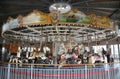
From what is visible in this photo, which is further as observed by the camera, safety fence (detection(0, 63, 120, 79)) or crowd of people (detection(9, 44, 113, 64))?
crowd of people (detection(9, 44, 113, 64))

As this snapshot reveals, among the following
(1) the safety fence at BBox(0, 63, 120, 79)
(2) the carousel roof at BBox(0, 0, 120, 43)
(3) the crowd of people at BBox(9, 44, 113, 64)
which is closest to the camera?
(1) the safety fence at BBox(0, 63, 120, 79)

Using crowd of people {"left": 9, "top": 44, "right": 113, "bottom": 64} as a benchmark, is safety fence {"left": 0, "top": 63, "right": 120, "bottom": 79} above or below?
below

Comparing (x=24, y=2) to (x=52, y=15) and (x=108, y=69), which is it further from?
(x=108, y=69)

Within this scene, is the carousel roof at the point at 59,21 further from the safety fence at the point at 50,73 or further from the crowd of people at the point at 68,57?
the safety fence at the point at 50,73

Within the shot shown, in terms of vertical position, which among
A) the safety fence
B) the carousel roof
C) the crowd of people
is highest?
the carousel roof

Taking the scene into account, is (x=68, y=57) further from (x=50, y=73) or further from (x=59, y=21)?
(x=59, y=21)

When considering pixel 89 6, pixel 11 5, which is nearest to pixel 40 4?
pixel 11 5

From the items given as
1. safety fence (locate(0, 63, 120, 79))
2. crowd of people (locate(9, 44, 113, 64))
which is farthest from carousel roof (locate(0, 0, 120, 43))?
safety fence (locate(0, 63, 120, 79))

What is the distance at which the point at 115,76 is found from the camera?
8.15m

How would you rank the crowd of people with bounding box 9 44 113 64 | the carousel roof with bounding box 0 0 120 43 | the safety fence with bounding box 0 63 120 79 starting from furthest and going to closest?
the crowd of people with bounding box 9 44 113 64, the carousel roof with bounding box 0 0 120 43, the safety fence with bounding box 0 63 120 79

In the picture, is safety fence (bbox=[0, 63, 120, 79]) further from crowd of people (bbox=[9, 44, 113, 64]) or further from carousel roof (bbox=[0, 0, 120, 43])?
carousel roof (bbox=[0, 0, 120, 43])

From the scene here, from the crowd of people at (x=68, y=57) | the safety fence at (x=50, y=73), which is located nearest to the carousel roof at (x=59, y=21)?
the crowd of people at (x=68, y=57)

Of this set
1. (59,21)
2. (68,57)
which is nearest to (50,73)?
(68,57)

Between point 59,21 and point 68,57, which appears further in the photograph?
point 68,57
